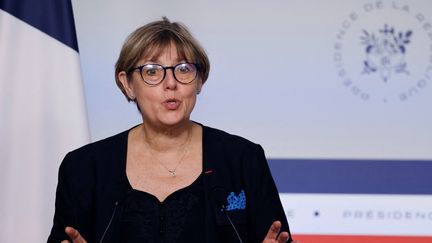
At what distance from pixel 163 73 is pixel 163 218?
1.29ft

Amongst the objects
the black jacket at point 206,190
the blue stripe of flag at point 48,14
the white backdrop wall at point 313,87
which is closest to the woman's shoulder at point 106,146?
the black jacket at point 206,190

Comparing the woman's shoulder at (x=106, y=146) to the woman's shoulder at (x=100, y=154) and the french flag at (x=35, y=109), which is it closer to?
the woman's shoulder at (x=100, y=154)

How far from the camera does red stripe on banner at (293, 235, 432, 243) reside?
3.40m

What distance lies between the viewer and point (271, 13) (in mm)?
3451

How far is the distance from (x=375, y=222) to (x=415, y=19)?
845mm

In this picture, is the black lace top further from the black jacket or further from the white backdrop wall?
the white backdrop wall

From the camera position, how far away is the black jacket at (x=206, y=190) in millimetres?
2252

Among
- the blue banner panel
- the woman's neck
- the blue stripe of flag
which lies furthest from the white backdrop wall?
the woman's neck

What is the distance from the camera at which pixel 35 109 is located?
3.00 m

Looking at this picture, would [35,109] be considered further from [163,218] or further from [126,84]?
[163,218]

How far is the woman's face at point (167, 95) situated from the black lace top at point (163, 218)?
215 mm

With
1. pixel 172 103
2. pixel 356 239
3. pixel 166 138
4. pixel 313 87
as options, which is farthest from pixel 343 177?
pixel 172 103

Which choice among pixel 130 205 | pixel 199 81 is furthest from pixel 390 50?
pixel 130 205

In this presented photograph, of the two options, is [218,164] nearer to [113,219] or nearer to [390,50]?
[113,219]
